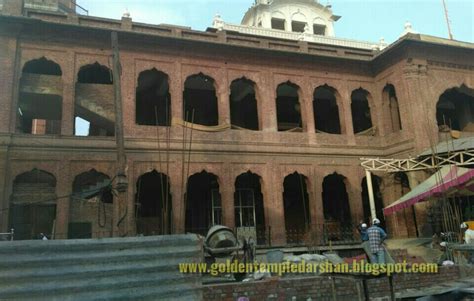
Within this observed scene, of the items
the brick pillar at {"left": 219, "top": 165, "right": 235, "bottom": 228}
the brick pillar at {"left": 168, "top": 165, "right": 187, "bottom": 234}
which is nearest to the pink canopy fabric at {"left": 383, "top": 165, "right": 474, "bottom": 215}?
the brick pillar at {"left": 219, "top": 165, "right": 235, "bottom": 228}

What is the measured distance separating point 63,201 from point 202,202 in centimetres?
670

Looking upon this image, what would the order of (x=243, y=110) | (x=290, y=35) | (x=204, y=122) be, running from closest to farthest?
(x=204, y=122) < (x=243, y=110) < (x=290, y=35)

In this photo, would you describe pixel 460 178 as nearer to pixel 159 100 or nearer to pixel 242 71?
pixel 242 71

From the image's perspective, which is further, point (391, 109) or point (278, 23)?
point (278, 23)

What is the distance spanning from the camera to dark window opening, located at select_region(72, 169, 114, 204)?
46.9 ft

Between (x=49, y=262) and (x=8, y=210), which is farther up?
(x=8, y=210)

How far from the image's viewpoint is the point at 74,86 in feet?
50.5

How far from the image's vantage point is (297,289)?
26.7ft

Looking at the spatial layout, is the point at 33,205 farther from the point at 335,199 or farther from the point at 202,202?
the point at 335,199

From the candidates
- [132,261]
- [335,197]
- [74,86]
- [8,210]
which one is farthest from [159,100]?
[132,261]

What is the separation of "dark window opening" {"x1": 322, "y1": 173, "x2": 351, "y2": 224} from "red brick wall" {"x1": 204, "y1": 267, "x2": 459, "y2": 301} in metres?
12.1

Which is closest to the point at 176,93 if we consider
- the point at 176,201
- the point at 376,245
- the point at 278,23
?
the point at 176,201

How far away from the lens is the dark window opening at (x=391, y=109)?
19.3 meters

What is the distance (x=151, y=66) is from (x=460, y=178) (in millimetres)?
11713
